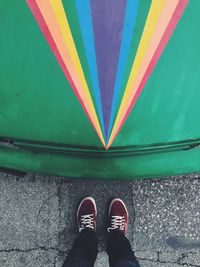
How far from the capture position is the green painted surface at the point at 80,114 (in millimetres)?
1626

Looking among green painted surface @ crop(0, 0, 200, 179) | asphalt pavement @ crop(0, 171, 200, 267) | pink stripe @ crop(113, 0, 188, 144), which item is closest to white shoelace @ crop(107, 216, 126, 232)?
asphalt pavement @ crop(0, 171, 200, 267)

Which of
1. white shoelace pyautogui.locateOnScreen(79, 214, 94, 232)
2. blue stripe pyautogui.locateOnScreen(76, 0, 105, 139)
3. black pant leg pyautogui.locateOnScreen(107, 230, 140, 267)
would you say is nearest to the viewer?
blue stripe pyautogui.locateOnScreen(76, 0, 105, 139)

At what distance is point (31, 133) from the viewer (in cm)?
174

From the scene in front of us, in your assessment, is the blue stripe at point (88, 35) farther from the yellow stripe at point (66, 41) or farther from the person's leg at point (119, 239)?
the person's leg at point (119, 239)

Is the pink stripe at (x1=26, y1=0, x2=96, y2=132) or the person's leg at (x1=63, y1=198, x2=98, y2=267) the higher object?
the pink stripe at (x1=26, y1=0, x2=96, y2=132)

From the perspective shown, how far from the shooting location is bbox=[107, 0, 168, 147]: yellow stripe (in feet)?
5.24

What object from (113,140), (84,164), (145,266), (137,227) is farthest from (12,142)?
(145,266)

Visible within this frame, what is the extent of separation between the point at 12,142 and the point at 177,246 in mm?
1395

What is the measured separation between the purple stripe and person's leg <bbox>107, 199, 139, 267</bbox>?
1.07m

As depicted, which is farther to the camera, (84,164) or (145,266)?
(145,266)

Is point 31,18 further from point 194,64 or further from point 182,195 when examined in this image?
point 182,195

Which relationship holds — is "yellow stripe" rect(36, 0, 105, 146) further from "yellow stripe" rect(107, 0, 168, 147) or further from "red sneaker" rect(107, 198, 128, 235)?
"red sneaker" rect(107, 198, 128, 235)

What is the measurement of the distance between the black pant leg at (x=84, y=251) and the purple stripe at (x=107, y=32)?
1.09 meters

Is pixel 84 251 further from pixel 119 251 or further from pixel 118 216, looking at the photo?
pixel 118 216
